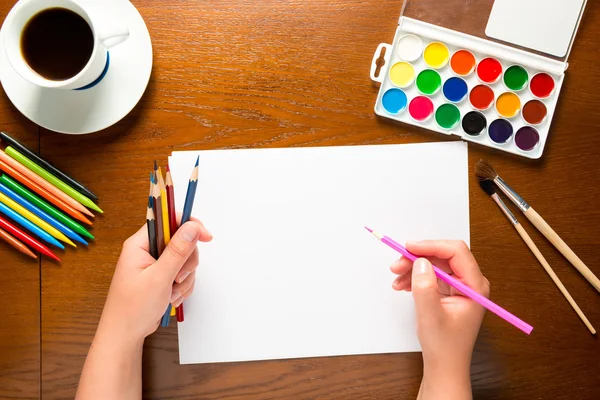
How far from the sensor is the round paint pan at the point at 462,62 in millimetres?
794

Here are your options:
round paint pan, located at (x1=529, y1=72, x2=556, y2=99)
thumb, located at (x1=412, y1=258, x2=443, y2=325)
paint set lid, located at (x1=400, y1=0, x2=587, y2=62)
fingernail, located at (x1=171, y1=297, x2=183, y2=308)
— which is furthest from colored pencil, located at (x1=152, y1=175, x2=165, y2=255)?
round paint pan, located at (x1=529, y1=72, x2=556, y2=99)

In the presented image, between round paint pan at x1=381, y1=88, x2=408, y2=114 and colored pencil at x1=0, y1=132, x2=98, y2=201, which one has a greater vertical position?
round paint pan at x1=381, y1=88, x2=408, y2=114

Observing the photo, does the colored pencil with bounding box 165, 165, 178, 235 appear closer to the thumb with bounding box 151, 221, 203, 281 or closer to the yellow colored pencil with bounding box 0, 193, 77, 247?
the thumb with bounding box 151, 221, 203, 281

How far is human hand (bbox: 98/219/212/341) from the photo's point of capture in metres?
0.66

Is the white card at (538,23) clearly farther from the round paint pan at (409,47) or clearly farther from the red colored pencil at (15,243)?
the red colored pencil at (15,243)

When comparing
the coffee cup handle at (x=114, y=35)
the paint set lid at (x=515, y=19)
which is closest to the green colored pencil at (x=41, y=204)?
the coffee cup handle at (x=114, y=35)

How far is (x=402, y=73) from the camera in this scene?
80cm

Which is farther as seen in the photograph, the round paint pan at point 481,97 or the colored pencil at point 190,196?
the round paint pan at point 481,97

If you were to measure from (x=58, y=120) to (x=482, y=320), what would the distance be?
0.65 metres

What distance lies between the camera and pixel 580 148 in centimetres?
80

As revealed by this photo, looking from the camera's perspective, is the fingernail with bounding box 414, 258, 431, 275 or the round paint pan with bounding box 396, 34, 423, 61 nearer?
the fingernail with bounding box 414, 258, 431, 275

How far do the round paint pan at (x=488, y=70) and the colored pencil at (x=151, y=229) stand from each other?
0.49 meters

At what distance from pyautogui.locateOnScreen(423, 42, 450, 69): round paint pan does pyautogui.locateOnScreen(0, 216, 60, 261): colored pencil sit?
0.60m

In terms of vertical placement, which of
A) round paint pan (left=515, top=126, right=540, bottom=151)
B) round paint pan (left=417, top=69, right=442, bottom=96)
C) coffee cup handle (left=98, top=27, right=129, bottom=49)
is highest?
coffee cup handle (left=98, top=27, right=129, bottom=49)
